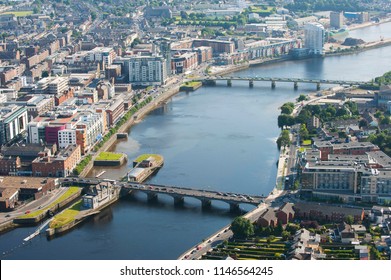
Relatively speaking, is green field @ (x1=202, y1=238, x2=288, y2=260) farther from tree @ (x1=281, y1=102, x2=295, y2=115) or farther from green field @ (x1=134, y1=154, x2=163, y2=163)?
tree @ (x1=281, y1=102, x2=295, y2=115)

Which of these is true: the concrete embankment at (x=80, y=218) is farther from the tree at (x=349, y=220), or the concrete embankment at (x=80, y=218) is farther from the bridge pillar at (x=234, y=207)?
the tree at (x=349, y=220)

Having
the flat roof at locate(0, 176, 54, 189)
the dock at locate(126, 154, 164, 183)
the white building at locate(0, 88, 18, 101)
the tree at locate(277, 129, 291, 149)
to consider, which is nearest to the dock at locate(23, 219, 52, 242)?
the flat roof at locate(0, 176, 54, 189)

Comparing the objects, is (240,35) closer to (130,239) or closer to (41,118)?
(41,118)

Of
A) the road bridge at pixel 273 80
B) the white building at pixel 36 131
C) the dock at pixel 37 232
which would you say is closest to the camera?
the dock at pixel 37 232

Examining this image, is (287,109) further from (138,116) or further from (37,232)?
(37,232)

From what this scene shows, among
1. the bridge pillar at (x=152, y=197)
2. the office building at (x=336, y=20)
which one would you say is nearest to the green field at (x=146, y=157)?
the bridge pillar at (x=152, y=197)

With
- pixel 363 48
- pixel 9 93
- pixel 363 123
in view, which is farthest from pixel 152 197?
pixel 363 48

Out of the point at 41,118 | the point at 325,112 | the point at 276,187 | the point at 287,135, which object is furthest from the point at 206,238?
the point at 325,112
